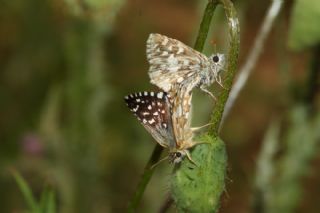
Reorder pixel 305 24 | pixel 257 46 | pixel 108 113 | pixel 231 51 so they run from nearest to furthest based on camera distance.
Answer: pixel 231 51, pixel 305 24, pixel 257 46, pixel 108 113

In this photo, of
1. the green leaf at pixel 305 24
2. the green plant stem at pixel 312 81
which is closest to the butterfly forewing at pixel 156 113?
the green leaf at pixel 305 24

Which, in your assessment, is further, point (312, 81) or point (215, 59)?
point (312, 81)

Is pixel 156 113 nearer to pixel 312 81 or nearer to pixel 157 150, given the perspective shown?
pixel 157 150

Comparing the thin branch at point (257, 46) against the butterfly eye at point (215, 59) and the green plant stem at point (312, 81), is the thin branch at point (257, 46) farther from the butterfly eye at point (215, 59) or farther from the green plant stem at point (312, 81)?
the butterfly eye at point (215, 59)

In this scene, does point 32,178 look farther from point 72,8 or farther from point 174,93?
point 174,93

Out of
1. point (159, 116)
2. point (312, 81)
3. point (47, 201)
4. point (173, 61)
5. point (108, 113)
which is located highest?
point (173, 61)

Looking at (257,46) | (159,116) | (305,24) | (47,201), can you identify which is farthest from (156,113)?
(257,46)

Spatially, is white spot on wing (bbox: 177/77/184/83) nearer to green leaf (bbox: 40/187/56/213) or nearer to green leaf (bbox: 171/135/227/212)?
green leaf (bbox: 171/135/227/212)
